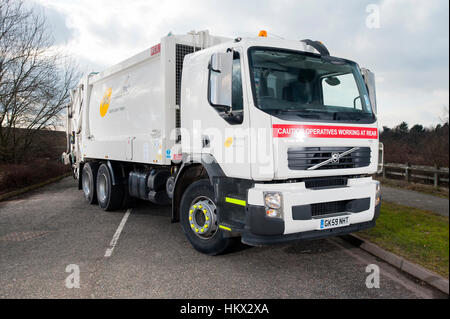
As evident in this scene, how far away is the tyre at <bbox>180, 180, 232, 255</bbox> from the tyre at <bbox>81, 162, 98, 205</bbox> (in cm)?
462

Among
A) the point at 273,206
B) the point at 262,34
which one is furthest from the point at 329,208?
the point at 262,34

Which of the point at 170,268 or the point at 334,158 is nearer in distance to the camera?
the point at 334,158

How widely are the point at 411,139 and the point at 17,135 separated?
18.7 meters

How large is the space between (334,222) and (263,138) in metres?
1.36

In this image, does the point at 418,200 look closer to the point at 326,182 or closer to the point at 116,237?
the point at 326,182

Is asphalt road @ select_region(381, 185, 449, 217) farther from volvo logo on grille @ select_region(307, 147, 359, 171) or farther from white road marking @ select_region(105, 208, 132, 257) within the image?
white road marking @ select_region(105, 208, 132, 257)

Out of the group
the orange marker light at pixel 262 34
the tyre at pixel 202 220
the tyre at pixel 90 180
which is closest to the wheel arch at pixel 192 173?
the tyre at pixel 202 220

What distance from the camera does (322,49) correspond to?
4707mm

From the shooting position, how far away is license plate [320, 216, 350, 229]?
4.16 meters

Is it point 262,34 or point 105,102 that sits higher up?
point 262,34

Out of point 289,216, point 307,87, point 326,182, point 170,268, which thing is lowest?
point 170,268

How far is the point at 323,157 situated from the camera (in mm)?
4258
